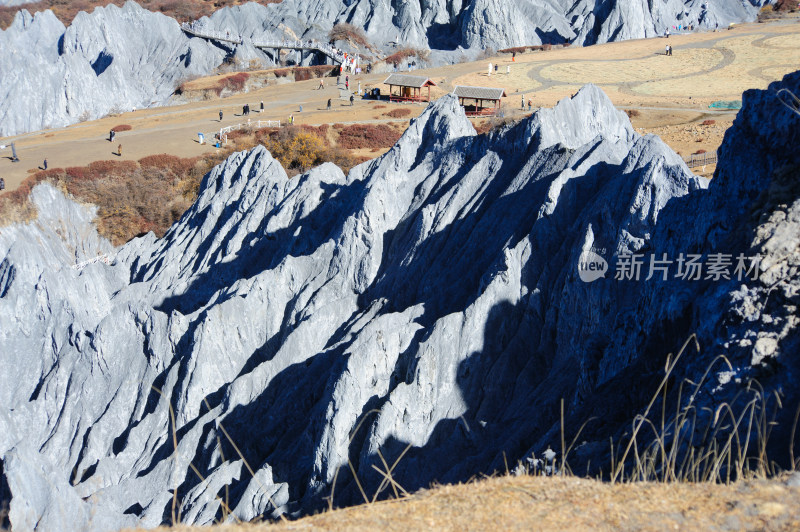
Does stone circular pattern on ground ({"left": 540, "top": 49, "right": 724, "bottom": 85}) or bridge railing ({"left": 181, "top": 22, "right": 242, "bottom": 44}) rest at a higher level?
bridge railing ({"left": 181, "top": 22, "right": 242, "bottom": 44})

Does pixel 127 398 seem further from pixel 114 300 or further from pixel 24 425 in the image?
pixel 114 300

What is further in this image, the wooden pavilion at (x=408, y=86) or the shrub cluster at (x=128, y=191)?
the wooden pavilion at (x=408, y=86)

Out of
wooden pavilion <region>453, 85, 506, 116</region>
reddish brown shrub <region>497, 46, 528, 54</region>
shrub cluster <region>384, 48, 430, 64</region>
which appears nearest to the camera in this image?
wooden pavilion <region>453, 85, 506, 116</region>

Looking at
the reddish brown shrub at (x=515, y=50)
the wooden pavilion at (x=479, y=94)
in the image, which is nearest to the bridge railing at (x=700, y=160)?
the wooden pavilion at (x=479, y=94)

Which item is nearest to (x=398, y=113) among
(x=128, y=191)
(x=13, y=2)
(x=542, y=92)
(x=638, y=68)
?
(x=542, y=92)

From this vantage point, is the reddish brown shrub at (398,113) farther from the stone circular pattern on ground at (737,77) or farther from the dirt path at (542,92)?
the stone circular pattern on ground at (737,77)

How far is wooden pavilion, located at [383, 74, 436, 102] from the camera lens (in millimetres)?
60312

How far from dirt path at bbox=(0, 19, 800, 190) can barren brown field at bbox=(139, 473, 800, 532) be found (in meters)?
35.3

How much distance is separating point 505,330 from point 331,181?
46.2ft

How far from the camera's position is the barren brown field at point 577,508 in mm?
7496

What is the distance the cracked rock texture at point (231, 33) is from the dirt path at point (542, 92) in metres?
5.45

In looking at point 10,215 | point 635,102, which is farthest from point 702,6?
point 10,215

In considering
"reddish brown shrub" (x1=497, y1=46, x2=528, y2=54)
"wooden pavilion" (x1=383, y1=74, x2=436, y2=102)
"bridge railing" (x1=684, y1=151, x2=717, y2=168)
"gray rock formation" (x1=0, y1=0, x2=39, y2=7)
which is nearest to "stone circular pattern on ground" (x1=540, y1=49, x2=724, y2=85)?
"reddish brown shrub" (x1=497, y1=46, x2=528, y2=54)

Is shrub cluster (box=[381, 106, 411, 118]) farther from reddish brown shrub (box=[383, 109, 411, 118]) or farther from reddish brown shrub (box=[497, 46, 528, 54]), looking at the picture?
reddish brown shrub (box=[497, 46, 528, 54])
